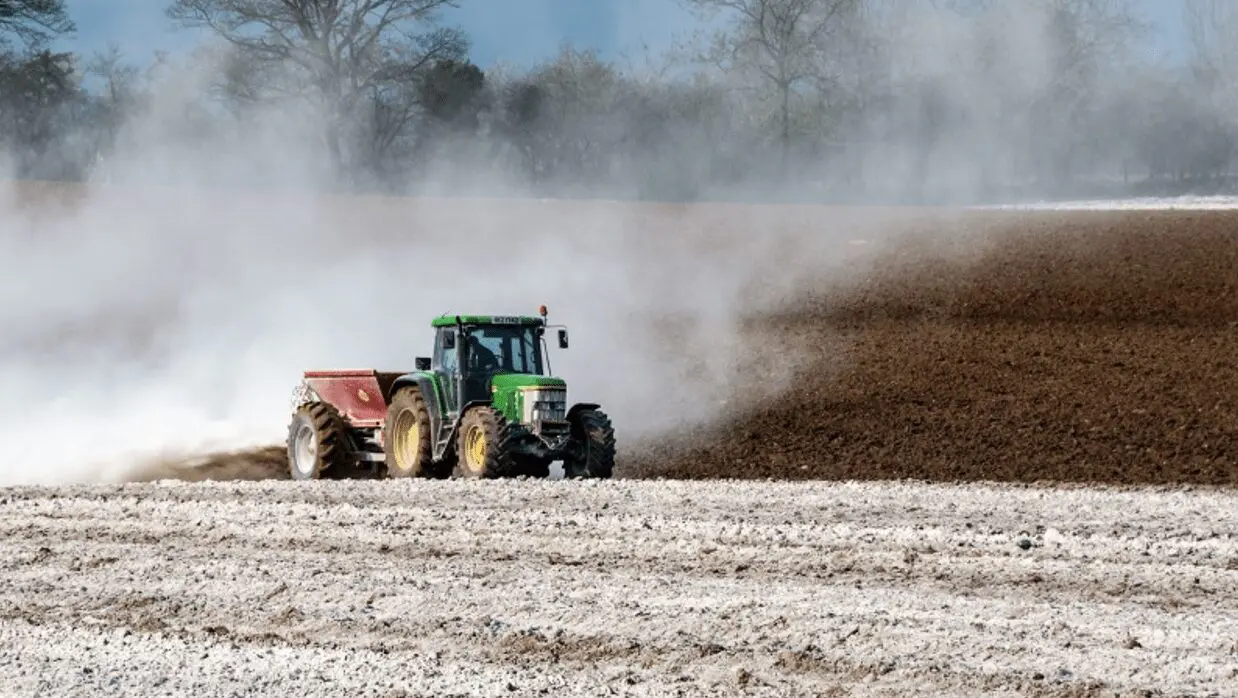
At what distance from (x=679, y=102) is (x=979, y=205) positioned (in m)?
8.24

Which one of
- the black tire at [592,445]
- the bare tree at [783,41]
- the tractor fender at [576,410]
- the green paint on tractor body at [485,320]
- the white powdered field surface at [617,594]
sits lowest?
the white powdered field surface at [617,594]

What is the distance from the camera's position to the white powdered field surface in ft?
28.7

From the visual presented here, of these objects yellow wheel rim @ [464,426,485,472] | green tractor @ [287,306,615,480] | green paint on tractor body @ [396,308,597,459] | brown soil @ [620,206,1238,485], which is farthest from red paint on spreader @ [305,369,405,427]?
brown soil @ [620,206,1238,485]

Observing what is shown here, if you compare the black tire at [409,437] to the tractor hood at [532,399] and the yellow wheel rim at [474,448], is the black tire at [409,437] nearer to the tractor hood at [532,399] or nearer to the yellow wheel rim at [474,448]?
the yellow wheel rim at [474,448]

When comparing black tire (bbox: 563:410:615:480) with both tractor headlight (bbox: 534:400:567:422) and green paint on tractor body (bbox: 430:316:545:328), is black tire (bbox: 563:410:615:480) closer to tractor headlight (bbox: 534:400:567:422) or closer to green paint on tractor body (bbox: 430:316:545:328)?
tractor headlight (bbox: 534:400:567:422)

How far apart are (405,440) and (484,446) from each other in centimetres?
204

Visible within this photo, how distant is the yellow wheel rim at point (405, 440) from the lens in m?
18.8

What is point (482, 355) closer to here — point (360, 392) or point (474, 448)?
point (474, 448)

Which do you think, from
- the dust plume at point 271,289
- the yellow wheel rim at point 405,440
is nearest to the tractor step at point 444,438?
the yellow wheel rim at point 405,440

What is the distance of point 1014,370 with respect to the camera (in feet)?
82.6

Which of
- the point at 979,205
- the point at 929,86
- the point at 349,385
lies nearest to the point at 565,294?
the point at 929,86

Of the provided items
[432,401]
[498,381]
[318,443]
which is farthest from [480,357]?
[318,443]

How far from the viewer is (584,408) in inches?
709

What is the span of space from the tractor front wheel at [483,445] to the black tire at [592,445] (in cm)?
90
